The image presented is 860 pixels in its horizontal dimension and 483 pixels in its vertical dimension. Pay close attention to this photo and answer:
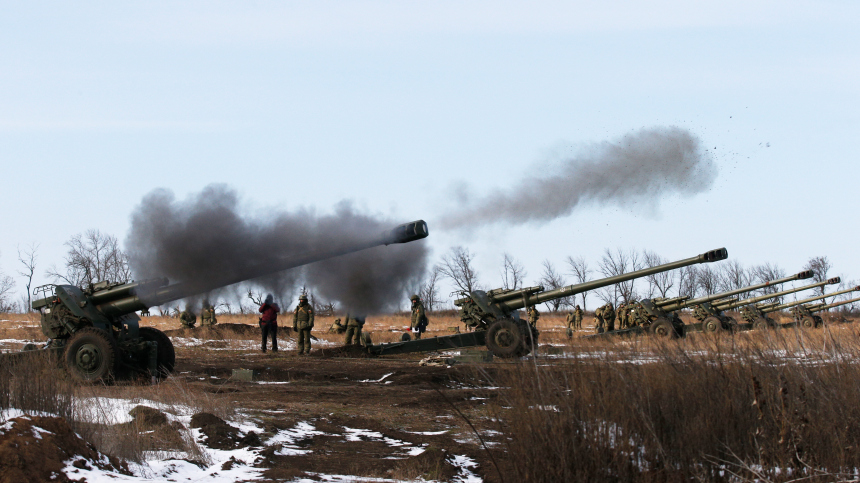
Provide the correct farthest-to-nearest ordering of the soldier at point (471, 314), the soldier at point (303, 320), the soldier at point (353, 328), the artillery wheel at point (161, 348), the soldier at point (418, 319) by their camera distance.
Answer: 1. the soldier at point (418, 319)
2. the soldier at point (353, 328)
3. the soldier at point (303, 320)
4. the soldier at point (471, 314)
5. the artillery wheel at point (161, 348)

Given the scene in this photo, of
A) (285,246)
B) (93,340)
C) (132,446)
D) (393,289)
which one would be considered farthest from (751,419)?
(393,289)

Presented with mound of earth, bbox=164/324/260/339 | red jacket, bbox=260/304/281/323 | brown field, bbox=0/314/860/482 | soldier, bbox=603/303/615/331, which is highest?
red jacket, bbox=260/304/281/323

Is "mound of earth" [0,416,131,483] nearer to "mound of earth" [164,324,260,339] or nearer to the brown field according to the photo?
the brown field

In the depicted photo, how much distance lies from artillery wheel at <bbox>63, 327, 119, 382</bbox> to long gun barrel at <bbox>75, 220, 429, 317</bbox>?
695mm

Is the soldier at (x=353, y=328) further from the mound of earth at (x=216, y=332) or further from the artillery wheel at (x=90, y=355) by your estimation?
the artillery wheel at (x=90, y=355)

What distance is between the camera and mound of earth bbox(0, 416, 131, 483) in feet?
17.0

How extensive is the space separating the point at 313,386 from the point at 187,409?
4.46 m

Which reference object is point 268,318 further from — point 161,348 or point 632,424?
point 632,424

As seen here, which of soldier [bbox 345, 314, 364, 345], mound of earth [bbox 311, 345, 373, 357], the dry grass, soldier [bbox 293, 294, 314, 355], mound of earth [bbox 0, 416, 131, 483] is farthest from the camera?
soldier [bbox 345, 314, 364, 345]

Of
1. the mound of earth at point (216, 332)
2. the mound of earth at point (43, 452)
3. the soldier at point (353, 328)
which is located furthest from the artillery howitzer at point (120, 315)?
the mound of earth at point (216, 332)

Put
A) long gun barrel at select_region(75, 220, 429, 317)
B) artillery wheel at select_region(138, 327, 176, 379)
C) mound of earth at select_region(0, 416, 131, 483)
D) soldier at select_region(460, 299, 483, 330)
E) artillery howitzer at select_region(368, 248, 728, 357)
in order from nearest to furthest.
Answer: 1. mound of earth at select_region(0, 416, 131, 483)
2. long gun barrel at select_region(75, 220, 429, 317)
3. artillery wheel at select_region(138, 327, 176, 379)
4. artillery howitzer at select_region(368, 248, 728, 357)
5. soldier at select_region(460, 299, 483, 330)

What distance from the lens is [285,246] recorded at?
1248 centimetres

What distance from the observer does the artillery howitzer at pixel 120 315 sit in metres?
11.6

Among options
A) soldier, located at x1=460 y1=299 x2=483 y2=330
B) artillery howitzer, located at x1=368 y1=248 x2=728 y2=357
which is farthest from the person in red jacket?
soldier, located at x1=460 y1=299 x2=483 y2=330
